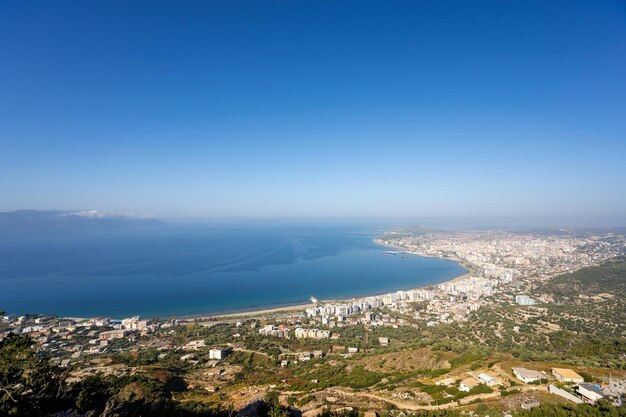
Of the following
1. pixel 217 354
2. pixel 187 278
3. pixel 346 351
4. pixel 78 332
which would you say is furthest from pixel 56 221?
pixel 346 351

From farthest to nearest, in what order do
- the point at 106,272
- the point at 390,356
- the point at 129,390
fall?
the point at 106,272
the point at 390,356
the point at 129,390

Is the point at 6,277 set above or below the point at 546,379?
below

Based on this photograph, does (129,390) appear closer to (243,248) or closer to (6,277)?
(6,277)

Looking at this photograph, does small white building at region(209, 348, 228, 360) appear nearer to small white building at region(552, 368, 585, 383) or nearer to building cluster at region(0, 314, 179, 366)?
building cluster at region(0, 314, 179, 366)

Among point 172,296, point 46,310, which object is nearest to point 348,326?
point 172,296

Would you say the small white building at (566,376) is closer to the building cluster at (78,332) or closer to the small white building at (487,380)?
the small white building at (487,380)

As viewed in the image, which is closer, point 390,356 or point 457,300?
point 390,356

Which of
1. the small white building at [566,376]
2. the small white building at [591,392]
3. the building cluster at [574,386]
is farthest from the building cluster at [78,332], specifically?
the small white building at [591,392]
